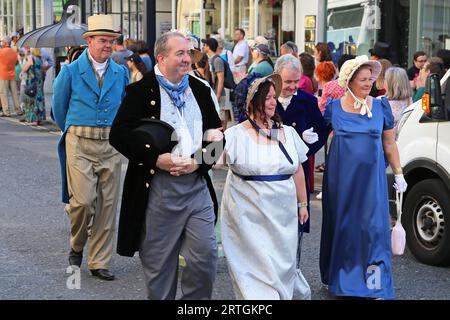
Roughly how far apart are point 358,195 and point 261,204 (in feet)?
3.76

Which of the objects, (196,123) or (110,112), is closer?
(196,123)

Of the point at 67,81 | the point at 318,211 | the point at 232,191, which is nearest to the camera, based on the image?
the point at 232,191

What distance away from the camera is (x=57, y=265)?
293 inches

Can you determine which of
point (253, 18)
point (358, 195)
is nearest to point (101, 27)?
point (358, 195)

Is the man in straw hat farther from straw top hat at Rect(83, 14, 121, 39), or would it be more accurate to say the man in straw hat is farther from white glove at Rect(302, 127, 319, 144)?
white glove at Rect(302, 127, 319, 144)

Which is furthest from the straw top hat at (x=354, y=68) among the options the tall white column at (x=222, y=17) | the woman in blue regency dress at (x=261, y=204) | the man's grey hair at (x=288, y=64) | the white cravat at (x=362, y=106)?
the tall white column at (x=222, y=17)

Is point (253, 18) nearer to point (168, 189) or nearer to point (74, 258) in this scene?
point (74, 258)

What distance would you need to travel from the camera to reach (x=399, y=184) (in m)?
6.61

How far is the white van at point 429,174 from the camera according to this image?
24.6 feet

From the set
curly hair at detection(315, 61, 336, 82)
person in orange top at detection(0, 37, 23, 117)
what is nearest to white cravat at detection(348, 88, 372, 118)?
curly hair at detection(315, 61, 336, 82)

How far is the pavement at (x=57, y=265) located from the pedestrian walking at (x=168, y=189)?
126cm
